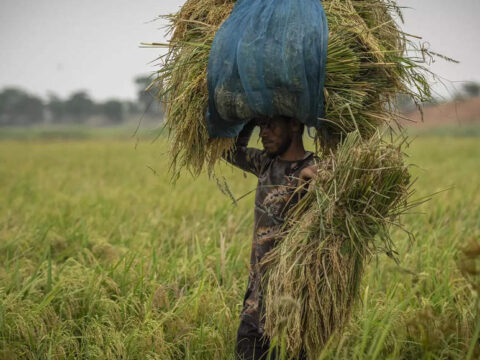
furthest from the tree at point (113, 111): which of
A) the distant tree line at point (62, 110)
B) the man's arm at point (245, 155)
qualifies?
the man's arm at point (245, 155)

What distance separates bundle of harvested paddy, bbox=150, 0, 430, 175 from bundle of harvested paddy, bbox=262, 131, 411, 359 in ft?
0.64

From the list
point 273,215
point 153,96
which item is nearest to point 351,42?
point 273,215

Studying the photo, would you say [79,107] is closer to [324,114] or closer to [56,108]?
[56,108]

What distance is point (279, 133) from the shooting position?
189 cm

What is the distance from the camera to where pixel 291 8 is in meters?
1.70

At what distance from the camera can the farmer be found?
74.9 inches

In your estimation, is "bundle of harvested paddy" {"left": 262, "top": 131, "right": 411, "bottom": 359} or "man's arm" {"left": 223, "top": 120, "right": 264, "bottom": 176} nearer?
"bundle of harvested paddy" {"left": 262, "top": 131, "right": 411, "bottom": 359}

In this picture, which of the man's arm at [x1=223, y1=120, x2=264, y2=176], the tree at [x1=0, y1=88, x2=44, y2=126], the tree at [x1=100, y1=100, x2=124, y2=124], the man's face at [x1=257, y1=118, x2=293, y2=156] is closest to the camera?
the man's face at [x1=257, y1=118, x2=293, y2=156]

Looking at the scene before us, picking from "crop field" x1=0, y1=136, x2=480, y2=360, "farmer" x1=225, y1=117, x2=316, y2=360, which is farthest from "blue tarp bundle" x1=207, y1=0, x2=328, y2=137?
"crop field" x1=0, y1=136, x2=480, y2=360

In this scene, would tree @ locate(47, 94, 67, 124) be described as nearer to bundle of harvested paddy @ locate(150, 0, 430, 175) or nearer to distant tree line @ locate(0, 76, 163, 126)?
distant tree line @ locate(0, 76, 163, 126)

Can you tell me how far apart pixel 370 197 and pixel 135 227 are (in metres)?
2.67

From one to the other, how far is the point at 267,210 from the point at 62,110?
73.6m

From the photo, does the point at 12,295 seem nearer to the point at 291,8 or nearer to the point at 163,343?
the point at 163,343

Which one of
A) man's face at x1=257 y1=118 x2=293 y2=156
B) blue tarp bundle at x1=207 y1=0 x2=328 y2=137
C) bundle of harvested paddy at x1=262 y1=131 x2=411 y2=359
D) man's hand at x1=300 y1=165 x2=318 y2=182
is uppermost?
blue tarp bundle at x1=207 y1=0 x2=328 y2=137
